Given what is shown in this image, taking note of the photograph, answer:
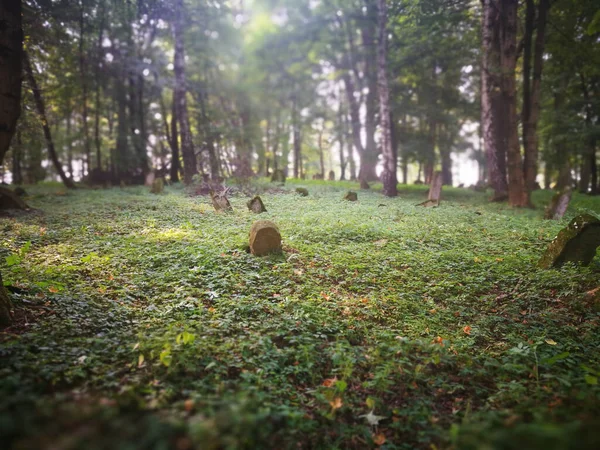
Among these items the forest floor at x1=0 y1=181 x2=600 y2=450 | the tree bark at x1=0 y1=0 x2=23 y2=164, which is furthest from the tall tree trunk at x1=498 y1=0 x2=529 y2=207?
the tree bark at x1=0 y1=0 x2=23 y2=164

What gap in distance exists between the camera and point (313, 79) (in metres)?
30.1

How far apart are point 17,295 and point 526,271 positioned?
26.3 ft

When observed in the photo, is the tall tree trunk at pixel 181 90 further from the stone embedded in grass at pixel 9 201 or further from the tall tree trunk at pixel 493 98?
the tall tree trunk at pixel 493 98

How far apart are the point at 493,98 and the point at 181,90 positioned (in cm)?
1519

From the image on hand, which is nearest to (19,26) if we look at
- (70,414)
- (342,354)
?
(70,414)

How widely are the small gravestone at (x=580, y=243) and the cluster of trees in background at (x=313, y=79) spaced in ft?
13.4

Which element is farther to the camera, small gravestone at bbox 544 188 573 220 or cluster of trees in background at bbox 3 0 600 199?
cluster of trees in background at bbox 3 0 600 199

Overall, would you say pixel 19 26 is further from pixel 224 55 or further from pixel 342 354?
pixel 224 55

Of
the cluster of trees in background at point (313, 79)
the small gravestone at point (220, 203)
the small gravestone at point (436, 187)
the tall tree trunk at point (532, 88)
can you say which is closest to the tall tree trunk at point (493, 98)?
the cluster of trees in background at point (313, 79)

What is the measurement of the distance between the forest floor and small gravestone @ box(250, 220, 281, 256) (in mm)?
279

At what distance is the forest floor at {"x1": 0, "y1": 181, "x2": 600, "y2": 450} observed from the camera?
1727mm

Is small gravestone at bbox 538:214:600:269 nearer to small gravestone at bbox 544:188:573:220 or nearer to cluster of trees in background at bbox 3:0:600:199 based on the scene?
cluster of trees in background at bbox 3:0:600:199

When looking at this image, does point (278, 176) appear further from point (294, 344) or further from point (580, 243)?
point (294, 344)

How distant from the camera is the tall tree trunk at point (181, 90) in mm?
16720
